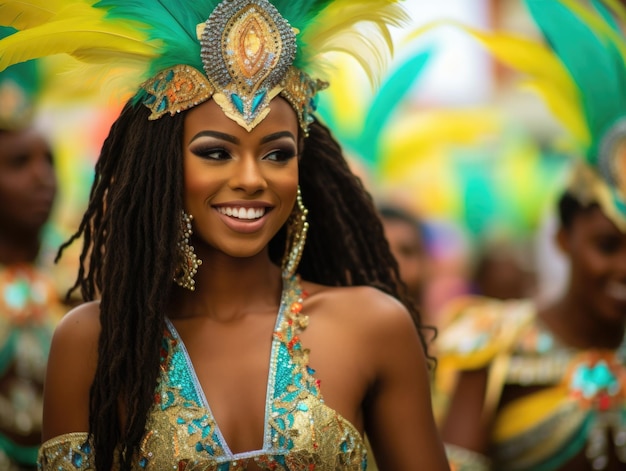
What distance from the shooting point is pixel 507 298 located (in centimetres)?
859

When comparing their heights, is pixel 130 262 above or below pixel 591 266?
above

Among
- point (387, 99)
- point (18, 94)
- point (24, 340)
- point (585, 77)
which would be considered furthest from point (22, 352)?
point (585, 77)

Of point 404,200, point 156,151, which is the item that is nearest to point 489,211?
point 404,200

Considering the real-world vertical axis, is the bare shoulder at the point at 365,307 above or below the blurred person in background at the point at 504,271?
above

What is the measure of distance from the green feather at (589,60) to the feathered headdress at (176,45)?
74.7 inches

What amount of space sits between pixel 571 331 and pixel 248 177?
2.66m

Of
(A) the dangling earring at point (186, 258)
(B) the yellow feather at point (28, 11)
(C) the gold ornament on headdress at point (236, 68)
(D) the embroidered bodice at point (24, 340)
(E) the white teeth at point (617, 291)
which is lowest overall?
A: (D) the embroidered bodice at point (24, 340)

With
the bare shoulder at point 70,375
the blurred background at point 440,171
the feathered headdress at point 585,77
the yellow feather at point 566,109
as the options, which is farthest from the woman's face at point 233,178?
the blurred background at point 440,171

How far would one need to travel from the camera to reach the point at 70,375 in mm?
3348

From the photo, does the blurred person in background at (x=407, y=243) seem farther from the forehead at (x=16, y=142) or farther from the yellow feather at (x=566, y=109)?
the forehead at (x=16, y=142)

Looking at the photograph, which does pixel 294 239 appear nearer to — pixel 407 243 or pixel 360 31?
pixel 360 31

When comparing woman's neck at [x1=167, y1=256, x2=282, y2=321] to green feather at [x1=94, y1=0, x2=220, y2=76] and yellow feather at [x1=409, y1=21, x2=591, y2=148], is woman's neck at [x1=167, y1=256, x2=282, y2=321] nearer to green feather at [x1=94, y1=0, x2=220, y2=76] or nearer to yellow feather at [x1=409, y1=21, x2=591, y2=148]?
green feather at [x1=94, y1=0, x2=220, y2=76]

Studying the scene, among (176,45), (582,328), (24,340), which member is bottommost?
(24,340)

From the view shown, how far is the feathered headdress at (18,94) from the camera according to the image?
5.85m
